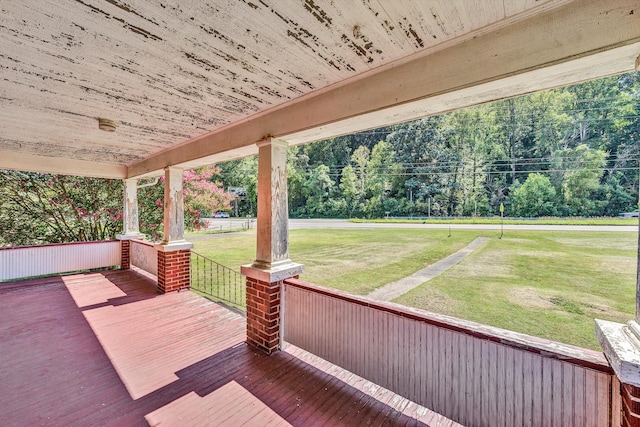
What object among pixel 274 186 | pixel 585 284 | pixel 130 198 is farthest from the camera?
pixel 585 284

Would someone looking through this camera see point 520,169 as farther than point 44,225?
Yes

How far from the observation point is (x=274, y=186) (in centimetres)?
289

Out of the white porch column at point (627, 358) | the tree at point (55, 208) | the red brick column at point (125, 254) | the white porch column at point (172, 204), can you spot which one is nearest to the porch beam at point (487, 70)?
the white porch column at point (627, 358)

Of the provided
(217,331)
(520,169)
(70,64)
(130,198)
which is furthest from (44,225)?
(520,169)

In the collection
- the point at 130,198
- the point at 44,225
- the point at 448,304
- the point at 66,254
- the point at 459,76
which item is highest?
the point at 459,76

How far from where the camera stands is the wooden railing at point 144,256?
5.89 m

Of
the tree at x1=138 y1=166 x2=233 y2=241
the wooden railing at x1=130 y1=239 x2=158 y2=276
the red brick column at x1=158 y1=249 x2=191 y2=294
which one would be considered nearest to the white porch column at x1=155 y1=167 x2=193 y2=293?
the red brick column at x1=158 y1=249 x2=191 y2=294

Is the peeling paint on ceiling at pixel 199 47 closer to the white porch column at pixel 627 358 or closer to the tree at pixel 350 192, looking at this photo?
the white porch column at pixel 627 358

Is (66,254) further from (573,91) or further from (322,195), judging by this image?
(573,91)

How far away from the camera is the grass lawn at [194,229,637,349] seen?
217 inches

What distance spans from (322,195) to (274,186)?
31.4m

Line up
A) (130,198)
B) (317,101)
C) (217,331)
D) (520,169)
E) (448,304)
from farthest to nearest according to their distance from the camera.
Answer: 1. (520,169)
2. (130,198)
3. (448,304)
4. (217,331)
5. (317,101)

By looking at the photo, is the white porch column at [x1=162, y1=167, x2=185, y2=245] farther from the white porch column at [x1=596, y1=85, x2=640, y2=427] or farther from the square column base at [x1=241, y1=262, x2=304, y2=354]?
the white porch column at [x1=596, y1=85, x2=640, y2=427]

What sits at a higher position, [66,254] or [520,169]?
[520,169]
